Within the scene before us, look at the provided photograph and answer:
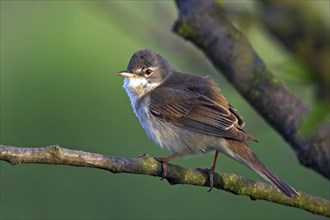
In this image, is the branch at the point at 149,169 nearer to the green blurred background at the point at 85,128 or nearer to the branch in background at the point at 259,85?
the branch in background at the point at 259,85

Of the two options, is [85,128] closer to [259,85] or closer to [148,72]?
[148,72]

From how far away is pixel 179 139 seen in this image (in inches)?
187

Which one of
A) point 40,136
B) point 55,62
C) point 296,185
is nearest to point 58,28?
point 55,62

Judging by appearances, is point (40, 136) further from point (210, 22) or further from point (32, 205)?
point (210, 22)

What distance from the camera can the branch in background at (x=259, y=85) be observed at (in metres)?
3.93

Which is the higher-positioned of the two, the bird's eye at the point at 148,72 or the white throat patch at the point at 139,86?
the bird's eye at the point at 148,72

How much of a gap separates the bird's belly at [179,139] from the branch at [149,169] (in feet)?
2.67

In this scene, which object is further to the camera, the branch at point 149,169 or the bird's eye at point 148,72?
the bird's eye at point 148,72

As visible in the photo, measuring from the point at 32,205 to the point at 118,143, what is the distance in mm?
1295

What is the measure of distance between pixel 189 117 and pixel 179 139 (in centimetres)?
15

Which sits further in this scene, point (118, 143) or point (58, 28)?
point (58, 28)

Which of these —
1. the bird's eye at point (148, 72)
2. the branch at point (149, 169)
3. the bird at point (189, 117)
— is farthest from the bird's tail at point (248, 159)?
the bird's eye at point (148, 72)

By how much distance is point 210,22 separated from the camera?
4.24 metres

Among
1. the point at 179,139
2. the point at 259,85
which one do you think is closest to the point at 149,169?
the point at 259,85
